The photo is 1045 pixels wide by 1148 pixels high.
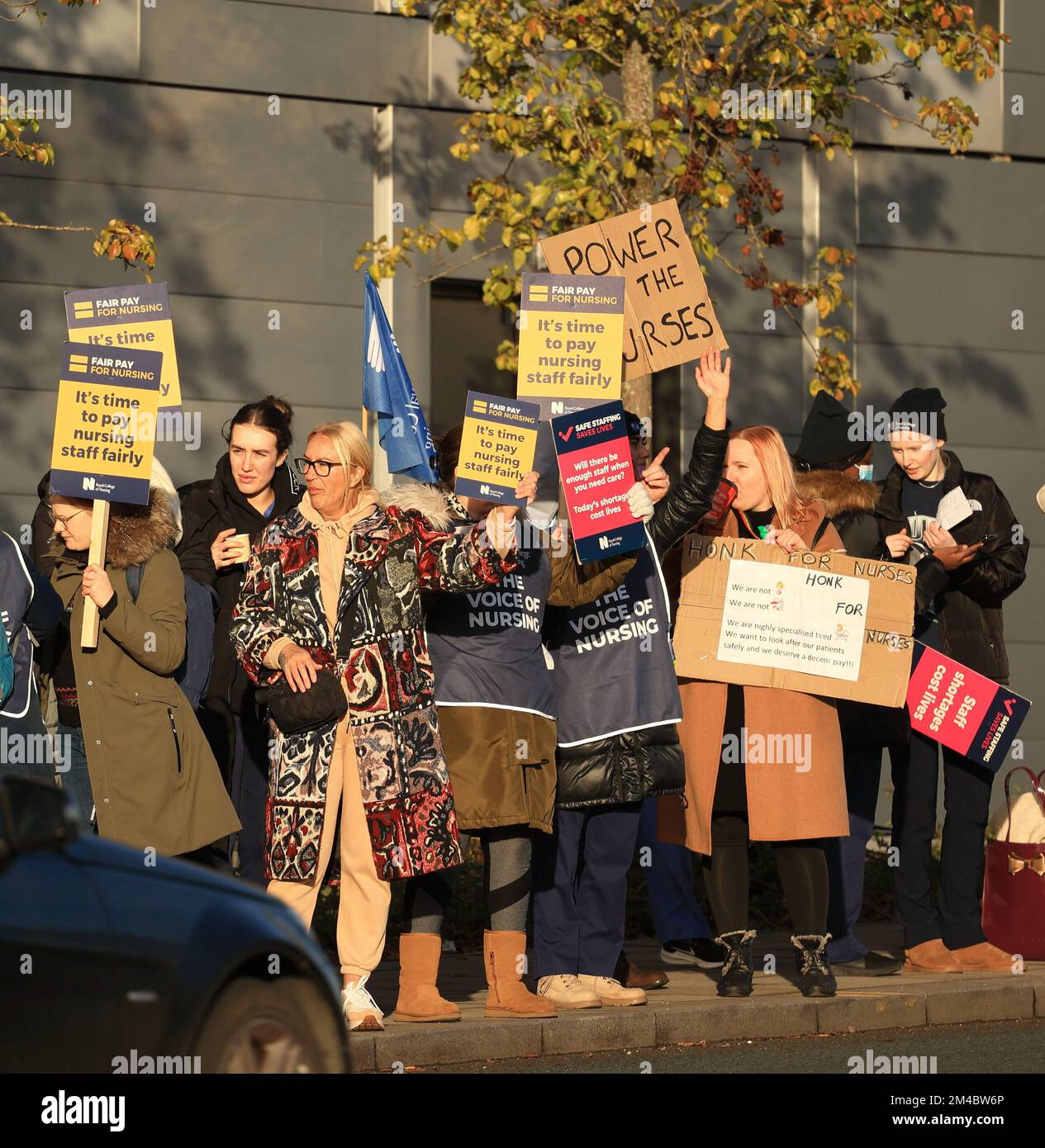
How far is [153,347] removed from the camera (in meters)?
8.49

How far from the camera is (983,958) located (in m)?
9.25

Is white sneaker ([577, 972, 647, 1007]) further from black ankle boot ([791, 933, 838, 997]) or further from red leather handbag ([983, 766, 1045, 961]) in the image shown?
red leather handbag ([983, 766, 1045, 961])

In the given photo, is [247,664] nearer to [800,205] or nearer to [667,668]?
[667,668]

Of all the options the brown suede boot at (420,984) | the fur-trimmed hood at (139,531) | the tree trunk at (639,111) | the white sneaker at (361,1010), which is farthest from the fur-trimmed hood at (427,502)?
the tree trunk at (639,111)

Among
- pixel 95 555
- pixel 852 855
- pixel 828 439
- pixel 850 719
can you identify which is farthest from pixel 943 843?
pixel 95 555

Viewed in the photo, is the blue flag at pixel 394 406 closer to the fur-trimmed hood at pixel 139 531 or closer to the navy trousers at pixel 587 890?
the fur-trimmed hood at pixel 139 531

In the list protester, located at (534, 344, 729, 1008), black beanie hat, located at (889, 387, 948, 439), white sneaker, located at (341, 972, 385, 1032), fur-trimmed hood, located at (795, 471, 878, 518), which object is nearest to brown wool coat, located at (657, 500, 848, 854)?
protester, located at (534, 344, 729, 1008)

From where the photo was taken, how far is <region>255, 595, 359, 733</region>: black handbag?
24.2ft

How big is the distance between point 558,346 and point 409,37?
313 inches

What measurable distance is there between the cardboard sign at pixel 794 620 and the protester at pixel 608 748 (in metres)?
0.32

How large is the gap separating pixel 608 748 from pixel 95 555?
2.10m

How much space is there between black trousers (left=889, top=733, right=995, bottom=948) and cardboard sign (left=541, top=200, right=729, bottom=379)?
218 cm

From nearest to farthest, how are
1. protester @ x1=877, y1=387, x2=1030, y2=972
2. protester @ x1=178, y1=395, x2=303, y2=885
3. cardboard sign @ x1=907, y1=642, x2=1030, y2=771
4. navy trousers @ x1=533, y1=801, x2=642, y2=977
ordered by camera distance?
1. navy trousers @ x1=533, y1=801, x2=642, y2=977
2. protester @ x1=178, y1=395, x2=303, y2=885
3. cardboard sign @ x1=907, y1=642, x2=1030, y2=771
4. protester @ x1=877, y1=387, x2=1030, y2=972

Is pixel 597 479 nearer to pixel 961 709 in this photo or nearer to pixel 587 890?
pixel 587 890
